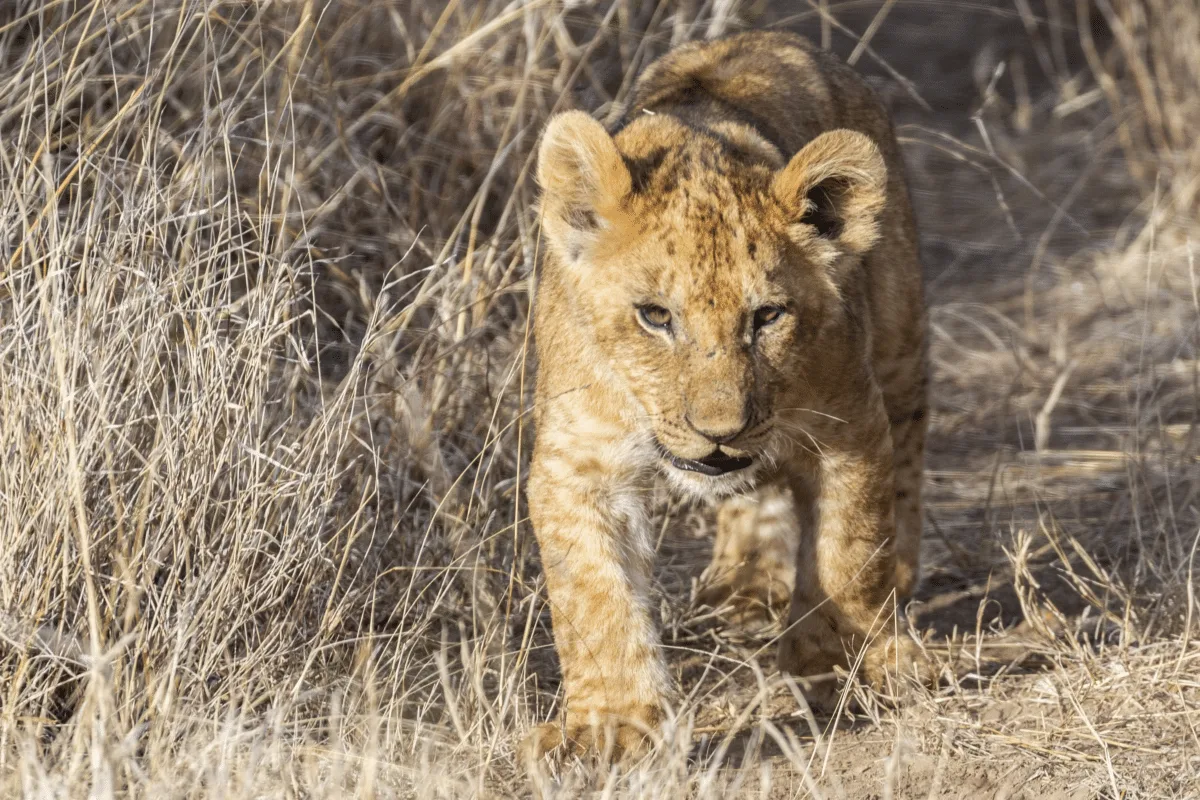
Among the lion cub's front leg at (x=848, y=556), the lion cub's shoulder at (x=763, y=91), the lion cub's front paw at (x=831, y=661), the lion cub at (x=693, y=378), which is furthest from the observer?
the lion cub's shoulder at (x=763, y=91)

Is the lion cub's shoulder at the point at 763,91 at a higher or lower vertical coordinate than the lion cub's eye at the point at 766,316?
higher

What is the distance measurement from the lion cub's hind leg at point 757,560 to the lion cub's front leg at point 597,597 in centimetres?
100

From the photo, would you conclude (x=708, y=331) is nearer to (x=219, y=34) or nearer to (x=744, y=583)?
(x=744, y=583)

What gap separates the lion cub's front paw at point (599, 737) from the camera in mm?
3662

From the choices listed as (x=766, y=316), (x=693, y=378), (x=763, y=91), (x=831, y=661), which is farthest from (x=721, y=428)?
(x=763, y=91)

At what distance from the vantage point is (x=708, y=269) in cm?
355

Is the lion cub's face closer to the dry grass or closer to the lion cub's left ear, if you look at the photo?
the lion cub's left ear

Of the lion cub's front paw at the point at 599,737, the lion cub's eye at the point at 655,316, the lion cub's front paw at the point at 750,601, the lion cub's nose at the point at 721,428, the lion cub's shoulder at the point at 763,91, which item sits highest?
the lion cub's shoulder at the point at 763,91

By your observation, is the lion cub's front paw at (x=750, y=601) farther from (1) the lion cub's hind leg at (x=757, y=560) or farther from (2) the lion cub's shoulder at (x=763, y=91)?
(2) the lion cub's shoulder at (x=763, y=91)

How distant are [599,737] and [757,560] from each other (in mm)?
1294

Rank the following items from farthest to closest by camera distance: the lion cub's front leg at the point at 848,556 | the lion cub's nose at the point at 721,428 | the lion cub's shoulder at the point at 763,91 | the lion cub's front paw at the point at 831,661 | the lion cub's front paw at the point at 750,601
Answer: the lion cub's front paw at the point at 750,601 < the lion cub's shoulder at the point at 763,91 < the lion cub's front paw at the point at 831,661 < the lion cub's front leg at the point at 848,556 < the lion cub's nose at the point at 721,428

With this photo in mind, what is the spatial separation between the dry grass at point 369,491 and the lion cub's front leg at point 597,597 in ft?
0.42

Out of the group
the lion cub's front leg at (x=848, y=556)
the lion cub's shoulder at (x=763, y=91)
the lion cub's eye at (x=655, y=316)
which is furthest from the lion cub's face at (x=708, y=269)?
the lion cub's shoulder at (x=763, y=91)

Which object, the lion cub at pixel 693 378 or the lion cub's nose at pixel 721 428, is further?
the lion cub at pixel 693 378
